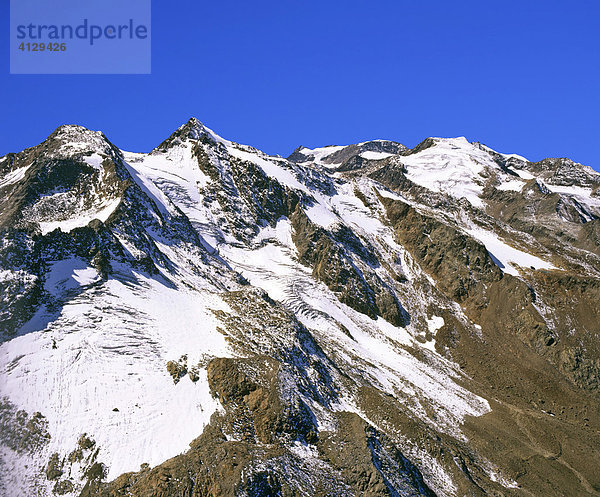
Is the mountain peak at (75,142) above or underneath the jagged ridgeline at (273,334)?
above

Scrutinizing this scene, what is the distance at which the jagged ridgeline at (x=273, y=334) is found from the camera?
26.4 meters

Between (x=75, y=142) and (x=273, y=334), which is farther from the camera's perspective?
(x=75, y=142)

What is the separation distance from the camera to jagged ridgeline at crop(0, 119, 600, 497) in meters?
26.4

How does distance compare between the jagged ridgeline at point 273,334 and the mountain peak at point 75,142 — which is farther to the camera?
the mountain peak at point 75,142

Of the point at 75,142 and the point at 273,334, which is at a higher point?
the point at 75,142

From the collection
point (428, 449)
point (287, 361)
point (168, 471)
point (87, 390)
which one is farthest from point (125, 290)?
point (428, 449)

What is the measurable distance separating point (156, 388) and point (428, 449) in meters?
21.2

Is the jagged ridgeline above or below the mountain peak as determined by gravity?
below

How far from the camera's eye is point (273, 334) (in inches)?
1539

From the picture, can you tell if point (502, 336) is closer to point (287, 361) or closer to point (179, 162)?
point (287, 361)

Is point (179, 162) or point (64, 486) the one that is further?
point (179, 162)

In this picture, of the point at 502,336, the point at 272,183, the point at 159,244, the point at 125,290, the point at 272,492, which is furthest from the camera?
the point at 272,183

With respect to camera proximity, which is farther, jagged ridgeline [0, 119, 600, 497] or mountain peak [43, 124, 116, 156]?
mountain peak [43, 124, 116, 156]

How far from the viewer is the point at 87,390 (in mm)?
28969
